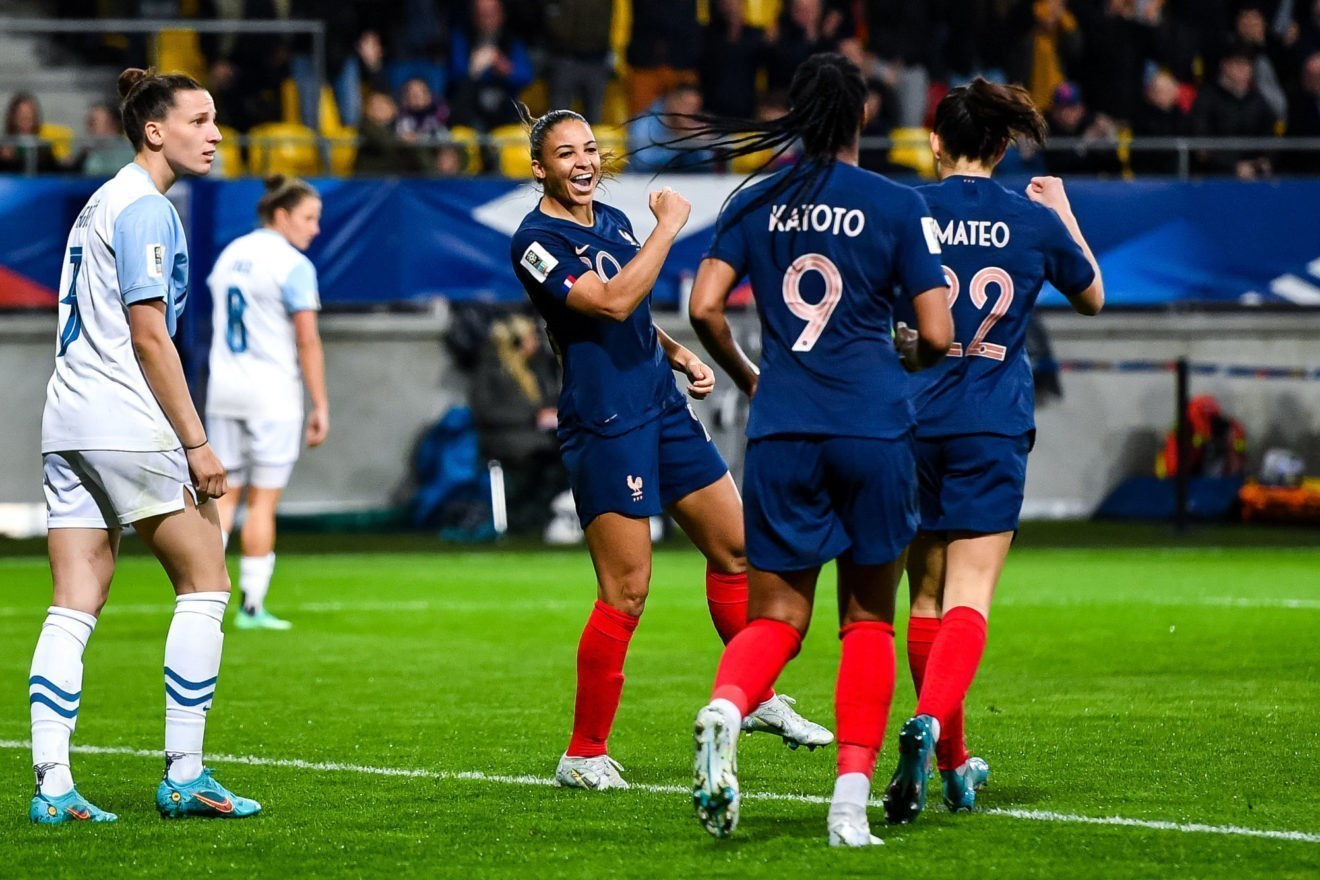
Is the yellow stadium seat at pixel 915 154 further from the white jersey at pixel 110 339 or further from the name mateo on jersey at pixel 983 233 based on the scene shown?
the white jersey at pixel 110 339

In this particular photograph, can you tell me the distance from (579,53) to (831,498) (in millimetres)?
15709

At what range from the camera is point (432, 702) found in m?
8.26

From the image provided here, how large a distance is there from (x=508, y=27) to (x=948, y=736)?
16124mm

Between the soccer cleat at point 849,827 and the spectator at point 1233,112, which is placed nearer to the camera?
the soccer cleat at point 849,827

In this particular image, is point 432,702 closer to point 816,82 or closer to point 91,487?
point 91,487

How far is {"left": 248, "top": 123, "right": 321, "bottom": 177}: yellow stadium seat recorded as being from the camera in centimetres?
1856

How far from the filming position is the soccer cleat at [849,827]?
4.98 m

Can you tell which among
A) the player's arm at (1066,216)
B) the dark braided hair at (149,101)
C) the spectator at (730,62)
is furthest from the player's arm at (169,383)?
the spectator at (730,62)

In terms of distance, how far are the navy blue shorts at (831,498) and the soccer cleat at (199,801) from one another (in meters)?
1.76

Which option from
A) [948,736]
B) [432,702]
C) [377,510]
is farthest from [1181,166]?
[948,736]

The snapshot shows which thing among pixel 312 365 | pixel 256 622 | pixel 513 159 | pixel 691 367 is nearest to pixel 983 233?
pixel 691 367

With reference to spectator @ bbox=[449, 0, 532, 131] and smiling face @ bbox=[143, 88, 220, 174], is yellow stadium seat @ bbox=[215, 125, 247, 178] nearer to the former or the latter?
spectator @ bbox=[449, 0, 532, 131]

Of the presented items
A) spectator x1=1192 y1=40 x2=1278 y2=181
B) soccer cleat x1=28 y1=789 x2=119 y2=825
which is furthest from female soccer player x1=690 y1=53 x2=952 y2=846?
spectator x1=1192 y1=40 x2=1278 y2=181

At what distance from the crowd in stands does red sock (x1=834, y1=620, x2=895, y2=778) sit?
13.8 metres
